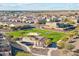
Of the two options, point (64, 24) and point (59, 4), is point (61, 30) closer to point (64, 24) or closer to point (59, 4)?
point (64, 24)

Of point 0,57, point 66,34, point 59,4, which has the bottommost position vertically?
point 0,57

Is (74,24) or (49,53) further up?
(74,24)

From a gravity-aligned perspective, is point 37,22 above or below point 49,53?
above

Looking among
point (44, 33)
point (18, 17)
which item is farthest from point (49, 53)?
point (18, 17)

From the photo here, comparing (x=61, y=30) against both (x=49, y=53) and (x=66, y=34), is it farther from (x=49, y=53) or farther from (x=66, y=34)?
(x=49, y=53)

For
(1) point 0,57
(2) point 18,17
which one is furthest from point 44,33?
(1) point 0,57

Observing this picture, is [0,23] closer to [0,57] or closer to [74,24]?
[0,57]

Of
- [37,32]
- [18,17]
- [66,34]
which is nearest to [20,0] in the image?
[18,17]

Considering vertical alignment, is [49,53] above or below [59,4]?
below
